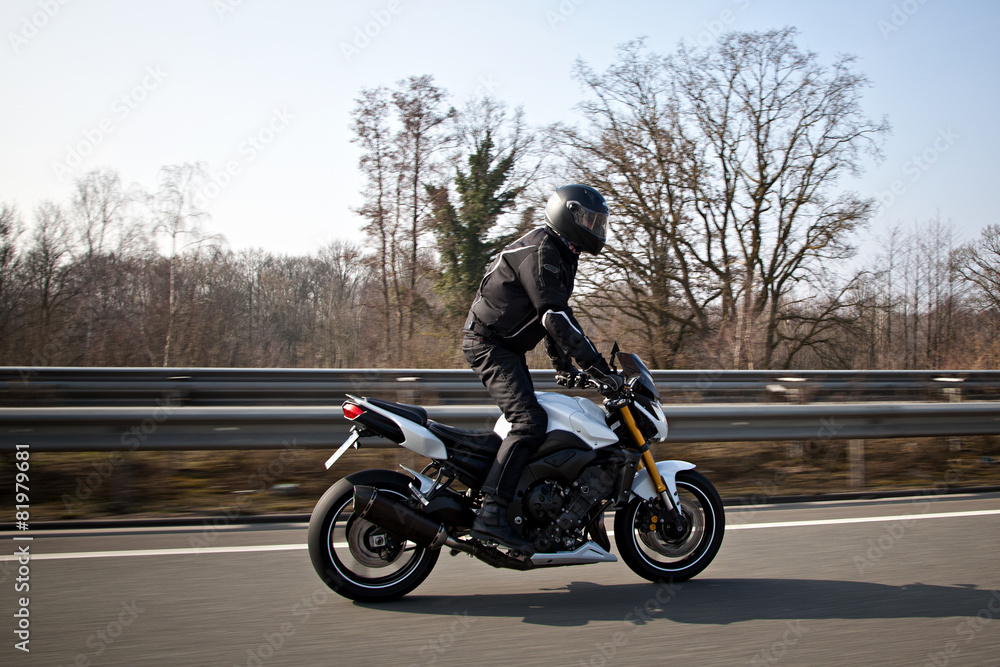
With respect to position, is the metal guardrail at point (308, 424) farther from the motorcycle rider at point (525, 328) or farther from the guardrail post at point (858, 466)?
the motorcycle rider at point (525, 328)

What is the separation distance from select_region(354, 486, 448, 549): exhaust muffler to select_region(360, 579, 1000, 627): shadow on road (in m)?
0.35

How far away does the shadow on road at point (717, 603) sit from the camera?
3.67 m

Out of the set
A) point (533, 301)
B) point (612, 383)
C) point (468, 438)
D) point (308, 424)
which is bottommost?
point (308, 424)

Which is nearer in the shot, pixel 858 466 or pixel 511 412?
pixel 511 412

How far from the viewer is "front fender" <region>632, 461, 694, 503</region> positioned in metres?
4.15

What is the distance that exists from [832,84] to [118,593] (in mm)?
20628

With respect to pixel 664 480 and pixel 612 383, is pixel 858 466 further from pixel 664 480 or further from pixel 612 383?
pixel 612 383

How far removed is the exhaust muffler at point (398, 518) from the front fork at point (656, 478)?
116 cm

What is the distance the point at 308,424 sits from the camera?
6117 mm

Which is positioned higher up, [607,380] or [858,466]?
[607,380]

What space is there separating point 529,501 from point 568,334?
3.01 ft

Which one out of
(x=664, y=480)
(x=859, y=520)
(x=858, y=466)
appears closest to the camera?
(x=664, y=480)
